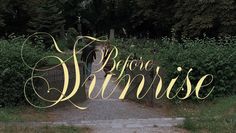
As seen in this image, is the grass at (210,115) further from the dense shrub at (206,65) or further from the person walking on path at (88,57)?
the person walking on path at (88,57)

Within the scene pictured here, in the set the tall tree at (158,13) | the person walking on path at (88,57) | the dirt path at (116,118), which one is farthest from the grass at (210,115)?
the tall tree at (158,13)

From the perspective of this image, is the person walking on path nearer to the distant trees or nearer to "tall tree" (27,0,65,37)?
the distant trees

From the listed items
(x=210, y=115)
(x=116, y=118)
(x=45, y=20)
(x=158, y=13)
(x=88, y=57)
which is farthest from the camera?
(x=158, y=13)

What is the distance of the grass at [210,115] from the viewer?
36.7 ft

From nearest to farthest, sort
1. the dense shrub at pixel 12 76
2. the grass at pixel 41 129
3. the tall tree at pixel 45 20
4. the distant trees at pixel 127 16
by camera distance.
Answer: the grass at pixel 41 129
the dense shrub at pixel 12 76
the distant trees at pixel 127 16
the tall tree at pixel 45 20

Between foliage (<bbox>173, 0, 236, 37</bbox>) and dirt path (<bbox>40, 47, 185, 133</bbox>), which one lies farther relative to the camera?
foliage (<bbox>173, 0, 236, 37</bbox>)

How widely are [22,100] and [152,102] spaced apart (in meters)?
3.82

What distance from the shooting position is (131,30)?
57938 millimetres

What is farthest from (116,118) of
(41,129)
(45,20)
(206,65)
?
(45,20)

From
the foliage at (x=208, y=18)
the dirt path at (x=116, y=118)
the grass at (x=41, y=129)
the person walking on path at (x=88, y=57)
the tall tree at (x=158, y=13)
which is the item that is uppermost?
the grass at (x=41, y=129)

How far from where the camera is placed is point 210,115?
12883mm

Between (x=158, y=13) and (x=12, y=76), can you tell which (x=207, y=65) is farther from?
(x=158, y=13)

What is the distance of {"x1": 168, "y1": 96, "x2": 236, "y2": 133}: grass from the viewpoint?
11.2 metres

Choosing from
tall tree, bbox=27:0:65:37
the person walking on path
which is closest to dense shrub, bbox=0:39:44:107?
the person walking on path
